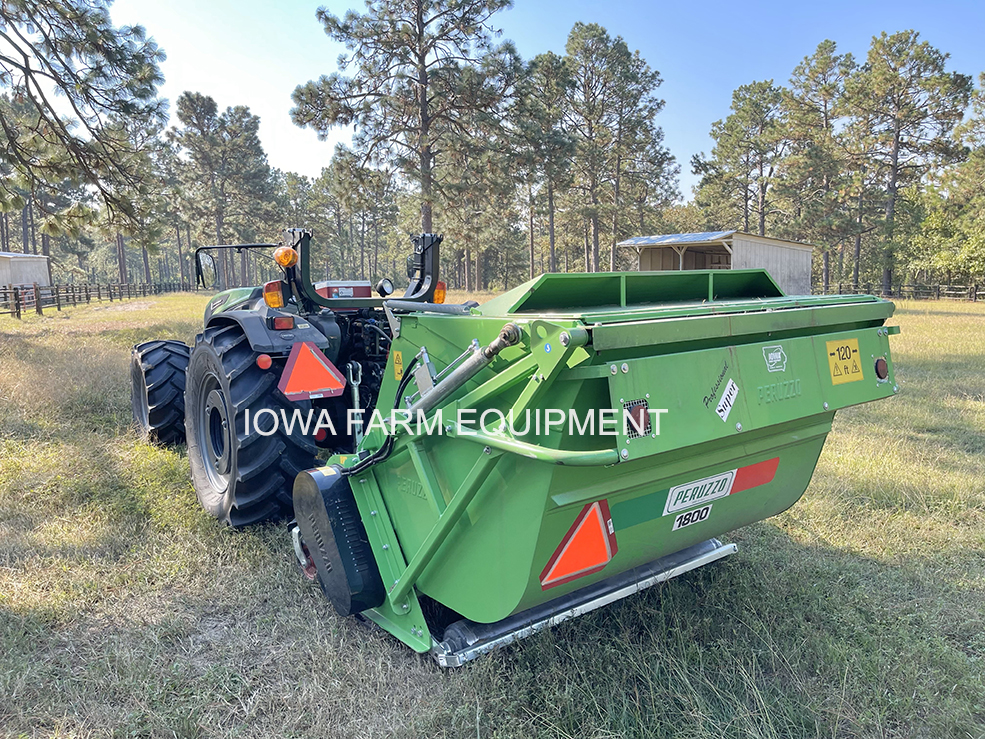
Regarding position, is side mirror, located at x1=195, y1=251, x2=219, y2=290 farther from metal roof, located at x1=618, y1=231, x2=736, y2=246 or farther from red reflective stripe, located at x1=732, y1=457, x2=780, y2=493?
metal roof, located at x1=618, y1=231, x2=736, y2=246

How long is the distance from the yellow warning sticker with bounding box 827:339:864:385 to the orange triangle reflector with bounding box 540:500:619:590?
1087mm

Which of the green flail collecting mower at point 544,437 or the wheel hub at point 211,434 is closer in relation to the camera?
the green flail collecting mower at point 544,437

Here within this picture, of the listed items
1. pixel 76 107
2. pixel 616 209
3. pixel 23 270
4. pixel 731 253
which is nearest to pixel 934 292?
pixel 616 209

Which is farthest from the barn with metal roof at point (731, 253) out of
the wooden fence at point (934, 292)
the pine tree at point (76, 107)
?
the pine tree at point (76, 107)

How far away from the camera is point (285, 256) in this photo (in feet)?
11.8

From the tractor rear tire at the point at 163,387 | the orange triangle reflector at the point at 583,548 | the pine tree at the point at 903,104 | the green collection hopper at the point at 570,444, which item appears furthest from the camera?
the pine tree at the point at 903,104

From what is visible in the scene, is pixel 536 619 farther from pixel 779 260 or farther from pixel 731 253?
pixel 779 260

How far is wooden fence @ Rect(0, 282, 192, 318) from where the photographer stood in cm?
2116

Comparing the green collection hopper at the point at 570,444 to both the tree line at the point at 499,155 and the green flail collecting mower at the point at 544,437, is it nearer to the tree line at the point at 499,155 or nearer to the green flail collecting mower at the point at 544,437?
the green flail collecting mower at the point at 544,437

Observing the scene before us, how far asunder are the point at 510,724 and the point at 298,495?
1.33 m

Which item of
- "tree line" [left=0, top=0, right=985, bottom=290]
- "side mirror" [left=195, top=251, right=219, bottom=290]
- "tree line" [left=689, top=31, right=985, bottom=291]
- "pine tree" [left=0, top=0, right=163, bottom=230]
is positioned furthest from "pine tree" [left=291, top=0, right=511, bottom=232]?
"tree line" [left=689, top=31, right=985, bottom=291]

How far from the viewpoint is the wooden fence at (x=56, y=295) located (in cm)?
2116

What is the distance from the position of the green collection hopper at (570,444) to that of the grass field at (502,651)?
9.6 inches

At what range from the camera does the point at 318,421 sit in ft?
11.5
